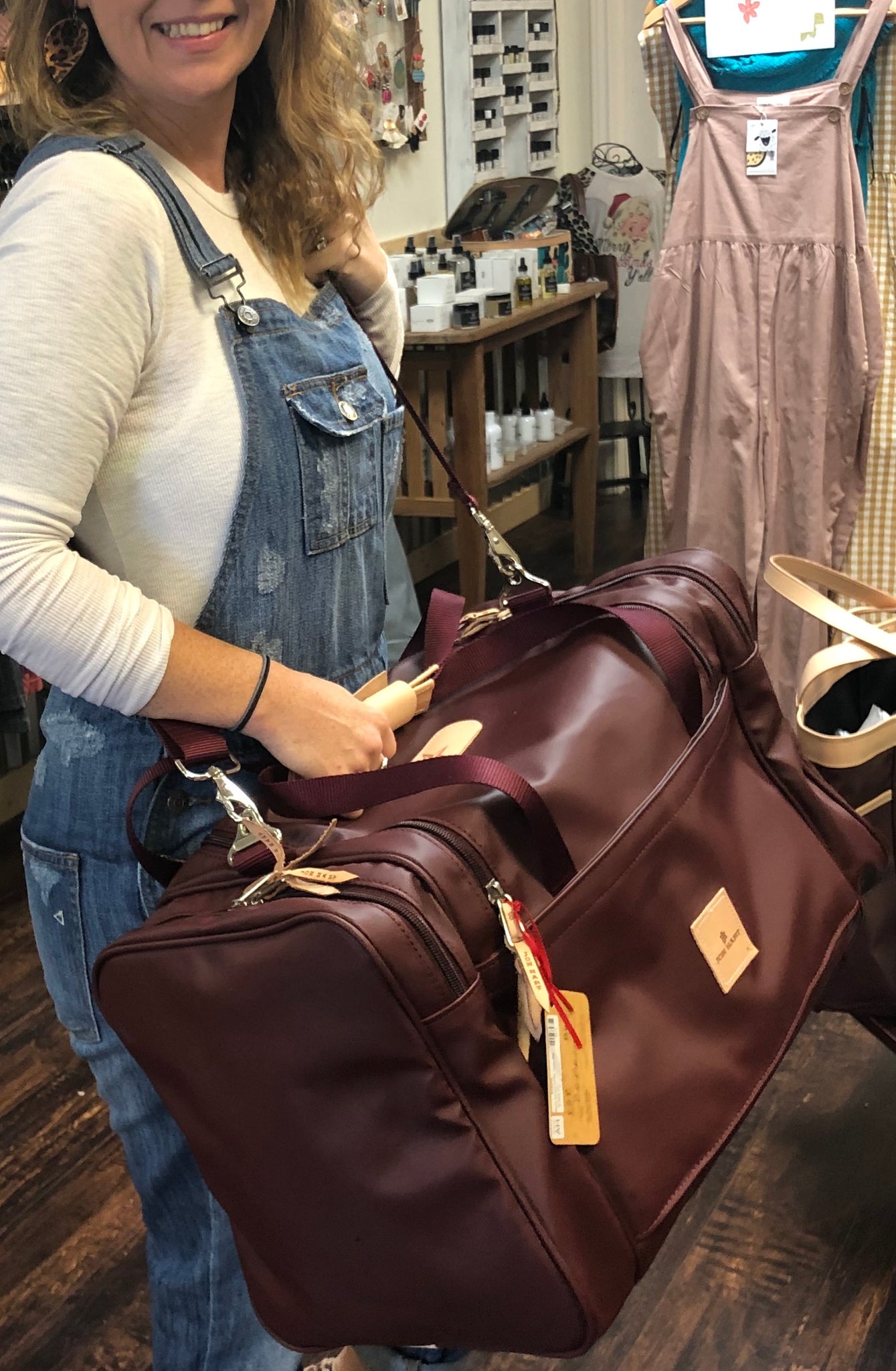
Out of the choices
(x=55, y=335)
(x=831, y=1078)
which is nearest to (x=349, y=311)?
(x=55, y=335)

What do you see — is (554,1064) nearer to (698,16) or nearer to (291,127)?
(291,127)

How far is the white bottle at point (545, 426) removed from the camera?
13.5 feet

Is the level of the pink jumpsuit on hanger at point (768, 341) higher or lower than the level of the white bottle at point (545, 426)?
higher

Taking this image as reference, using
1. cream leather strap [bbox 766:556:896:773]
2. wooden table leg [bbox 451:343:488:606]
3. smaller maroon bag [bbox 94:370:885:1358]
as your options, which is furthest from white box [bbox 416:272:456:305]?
smaller maroon bag [bbox 94:370:885:1358]

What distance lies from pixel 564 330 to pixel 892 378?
1958 millimetres

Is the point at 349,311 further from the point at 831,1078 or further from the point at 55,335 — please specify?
the point at 831,1078

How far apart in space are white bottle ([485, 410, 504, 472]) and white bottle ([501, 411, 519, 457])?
118 mm

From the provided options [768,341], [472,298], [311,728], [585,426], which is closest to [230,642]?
[311,728]

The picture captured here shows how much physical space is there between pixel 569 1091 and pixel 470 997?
0.33 feet

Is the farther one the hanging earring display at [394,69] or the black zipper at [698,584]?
the hanging earring display at [394,69]

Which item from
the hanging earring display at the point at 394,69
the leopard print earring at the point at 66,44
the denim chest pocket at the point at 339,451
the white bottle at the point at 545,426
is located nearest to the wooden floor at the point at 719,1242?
the denim chest pocket at the point at 339,451

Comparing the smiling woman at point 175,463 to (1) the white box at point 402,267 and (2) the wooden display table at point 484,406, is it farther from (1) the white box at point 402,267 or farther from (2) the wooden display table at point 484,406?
(1) the white box at point 402,267

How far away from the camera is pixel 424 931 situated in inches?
30.4

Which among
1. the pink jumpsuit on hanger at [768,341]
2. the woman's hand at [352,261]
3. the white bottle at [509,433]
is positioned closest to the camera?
the woman's hand at [352,261]
